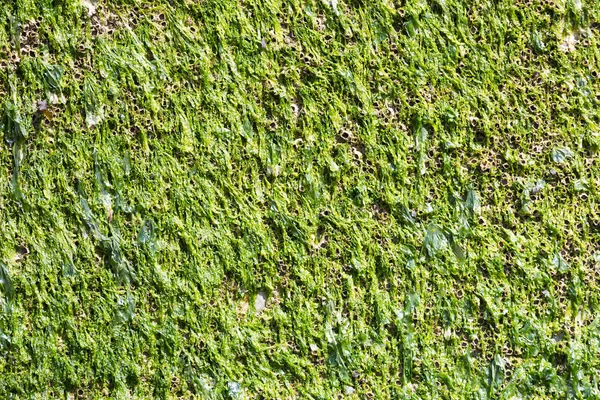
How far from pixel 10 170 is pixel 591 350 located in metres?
3.03

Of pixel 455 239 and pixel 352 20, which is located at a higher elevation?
pixel 352 20

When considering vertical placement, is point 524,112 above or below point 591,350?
above

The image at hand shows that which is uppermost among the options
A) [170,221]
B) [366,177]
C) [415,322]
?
[366,177]

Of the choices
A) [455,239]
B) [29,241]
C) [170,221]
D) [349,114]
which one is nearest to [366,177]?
[349,114]

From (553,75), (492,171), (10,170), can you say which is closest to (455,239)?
(492,171)

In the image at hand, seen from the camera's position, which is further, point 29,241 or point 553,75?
point 553,75

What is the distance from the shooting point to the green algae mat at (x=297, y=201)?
315 cm

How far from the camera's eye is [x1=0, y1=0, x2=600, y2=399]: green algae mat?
10.3 feet

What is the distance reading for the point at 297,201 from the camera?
10.7ft

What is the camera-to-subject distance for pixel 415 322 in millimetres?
3229

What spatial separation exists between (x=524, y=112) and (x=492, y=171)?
1.18ft

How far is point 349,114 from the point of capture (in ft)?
10.9

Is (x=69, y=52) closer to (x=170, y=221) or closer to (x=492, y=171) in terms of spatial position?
(x=170, y=221)

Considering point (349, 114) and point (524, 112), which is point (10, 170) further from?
point (524, 112)
